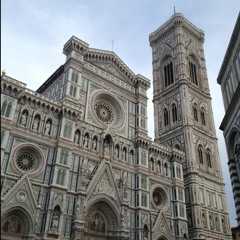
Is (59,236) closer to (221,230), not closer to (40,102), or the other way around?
(40,102)

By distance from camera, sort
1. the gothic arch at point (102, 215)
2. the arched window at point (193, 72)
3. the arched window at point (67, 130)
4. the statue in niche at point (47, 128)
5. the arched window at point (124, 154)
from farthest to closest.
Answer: the arched window at point (193, 72)
the arched window at point (124, 154)
the arched window at point (67, 130)
the gothic arch at point (102, 215)
the statue in niche at point (47, 128)

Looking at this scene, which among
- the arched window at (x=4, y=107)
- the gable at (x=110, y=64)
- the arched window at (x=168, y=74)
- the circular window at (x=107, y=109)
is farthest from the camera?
the arched window at (x=168, y=74)

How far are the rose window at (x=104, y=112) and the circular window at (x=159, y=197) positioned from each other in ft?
30.1

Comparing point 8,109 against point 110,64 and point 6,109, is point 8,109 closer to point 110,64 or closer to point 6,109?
point 6,109

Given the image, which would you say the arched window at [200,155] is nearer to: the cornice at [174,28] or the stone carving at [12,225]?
the cornice at [174,28]

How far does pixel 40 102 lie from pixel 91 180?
8302mm

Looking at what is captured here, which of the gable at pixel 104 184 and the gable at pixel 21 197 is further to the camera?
the gable at pixel 104 184

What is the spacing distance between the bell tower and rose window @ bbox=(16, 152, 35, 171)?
16725 mm

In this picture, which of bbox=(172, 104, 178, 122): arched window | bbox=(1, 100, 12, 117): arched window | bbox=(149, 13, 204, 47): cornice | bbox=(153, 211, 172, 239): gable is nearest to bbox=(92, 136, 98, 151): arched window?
bbox=(1, 100, 12, 117): arched window

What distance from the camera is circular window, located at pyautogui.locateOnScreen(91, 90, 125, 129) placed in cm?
3206

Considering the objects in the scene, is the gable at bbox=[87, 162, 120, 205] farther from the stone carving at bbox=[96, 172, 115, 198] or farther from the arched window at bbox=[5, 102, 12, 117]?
the arched window at bbox=[5, 102, 12, 117]

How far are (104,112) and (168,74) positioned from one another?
68.2 feet

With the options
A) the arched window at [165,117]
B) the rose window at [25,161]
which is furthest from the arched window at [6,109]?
the arched window at [165,117]

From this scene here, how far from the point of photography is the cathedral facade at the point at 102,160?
23.2 m
